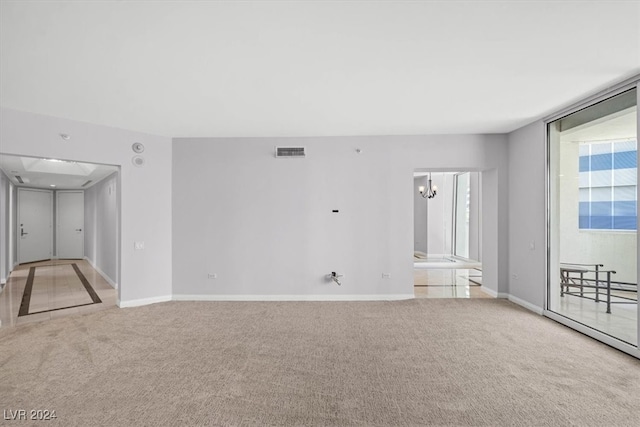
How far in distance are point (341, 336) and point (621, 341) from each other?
9.60 feet

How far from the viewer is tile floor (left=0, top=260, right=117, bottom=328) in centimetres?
468

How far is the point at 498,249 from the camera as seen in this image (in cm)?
545

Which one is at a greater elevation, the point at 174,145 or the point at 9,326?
the point at 174,145

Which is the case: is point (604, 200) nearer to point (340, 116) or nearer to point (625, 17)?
point (625, 17)

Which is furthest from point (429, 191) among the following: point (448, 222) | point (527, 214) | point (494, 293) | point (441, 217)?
point (527, 214)

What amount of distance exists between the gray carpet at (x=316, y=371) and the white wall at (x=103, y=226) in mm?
2492

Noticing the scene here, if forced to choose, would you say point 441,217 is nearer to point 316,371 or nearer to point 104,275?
point 316,371

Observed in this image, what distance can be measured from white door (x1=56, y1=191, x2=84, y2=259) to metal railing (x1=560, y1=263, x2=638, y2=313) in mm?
13265

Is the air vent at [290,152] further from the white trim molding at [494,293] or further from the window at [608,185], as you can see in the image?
the white trim molding at [494,293]

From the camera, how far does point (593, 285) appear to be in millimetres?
3900

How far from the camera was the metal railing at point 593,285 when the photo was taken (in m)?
3.48

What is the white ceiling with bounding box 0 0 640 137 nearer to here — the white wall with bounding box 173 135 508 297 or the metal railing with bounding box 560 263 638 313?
the white wall with bounding box 173 135 508 297

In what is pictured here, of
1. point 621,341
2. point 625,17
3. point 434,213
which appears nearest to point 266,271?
point 621,341

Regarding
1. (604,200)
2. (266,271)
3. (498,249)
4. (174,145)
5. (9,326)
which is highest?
(174,145)
